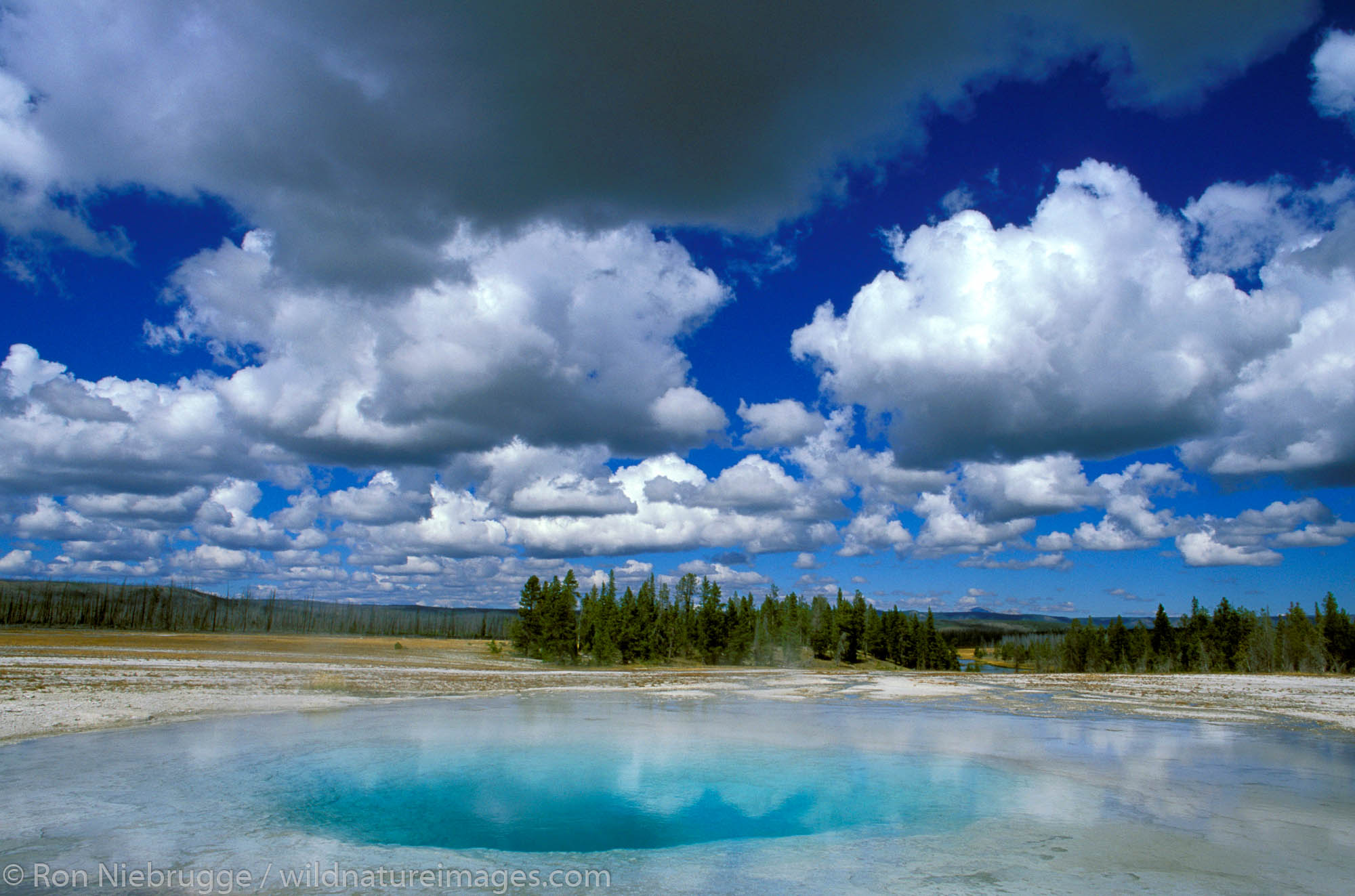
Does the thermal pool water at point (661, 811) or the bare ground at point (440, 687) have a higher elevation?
the thermal pool water at point (661, 811)

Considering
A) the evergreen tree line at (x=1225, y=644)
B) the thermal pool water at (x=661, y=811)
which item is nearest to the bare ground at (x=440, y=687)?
the thermal pool water at (x=661, y=811)

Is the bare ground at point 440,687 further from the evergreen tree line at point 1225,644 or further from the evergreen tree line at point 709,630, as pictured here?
the evergreen tree line at point 1225,644

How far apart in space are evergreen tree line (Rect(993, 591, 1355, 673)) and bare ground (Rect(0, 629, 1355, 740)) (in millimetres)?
31883

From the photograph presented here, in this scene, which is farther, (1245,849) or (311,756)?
(311,756)

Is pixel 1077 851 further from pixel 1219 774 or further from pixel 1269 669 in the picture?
pixel 1269 669

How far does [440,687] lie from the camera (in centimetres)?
4059

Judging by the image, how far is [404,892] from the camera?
842 centimetres

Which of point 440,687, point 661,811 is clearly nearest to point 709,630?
point 440,687

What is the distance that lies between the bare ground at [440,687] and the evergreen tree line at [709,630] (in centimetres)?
819

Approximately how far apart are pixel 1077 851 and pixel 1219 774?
951 centimetres

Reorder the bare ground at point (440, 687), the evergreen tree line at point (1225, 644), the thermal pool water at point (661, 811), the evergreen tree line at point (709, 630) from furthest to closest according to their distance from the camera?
the evergreen tree line at point (1225, 644) < the evergreen tree line at point (709, 630) < the bare ground at point (440, 687) < the thermal pool water at point (661, 811)

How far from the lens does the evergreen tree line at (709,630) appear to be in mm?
80500

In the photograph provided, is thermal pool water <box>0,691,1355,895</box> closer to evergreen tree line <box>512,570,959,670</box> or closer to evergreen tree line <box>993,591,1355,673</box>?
evergreen tree line <box>512,570,959,670</box>

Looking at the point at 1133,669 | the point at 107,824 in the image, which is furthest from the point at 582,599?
the point at 107,824
